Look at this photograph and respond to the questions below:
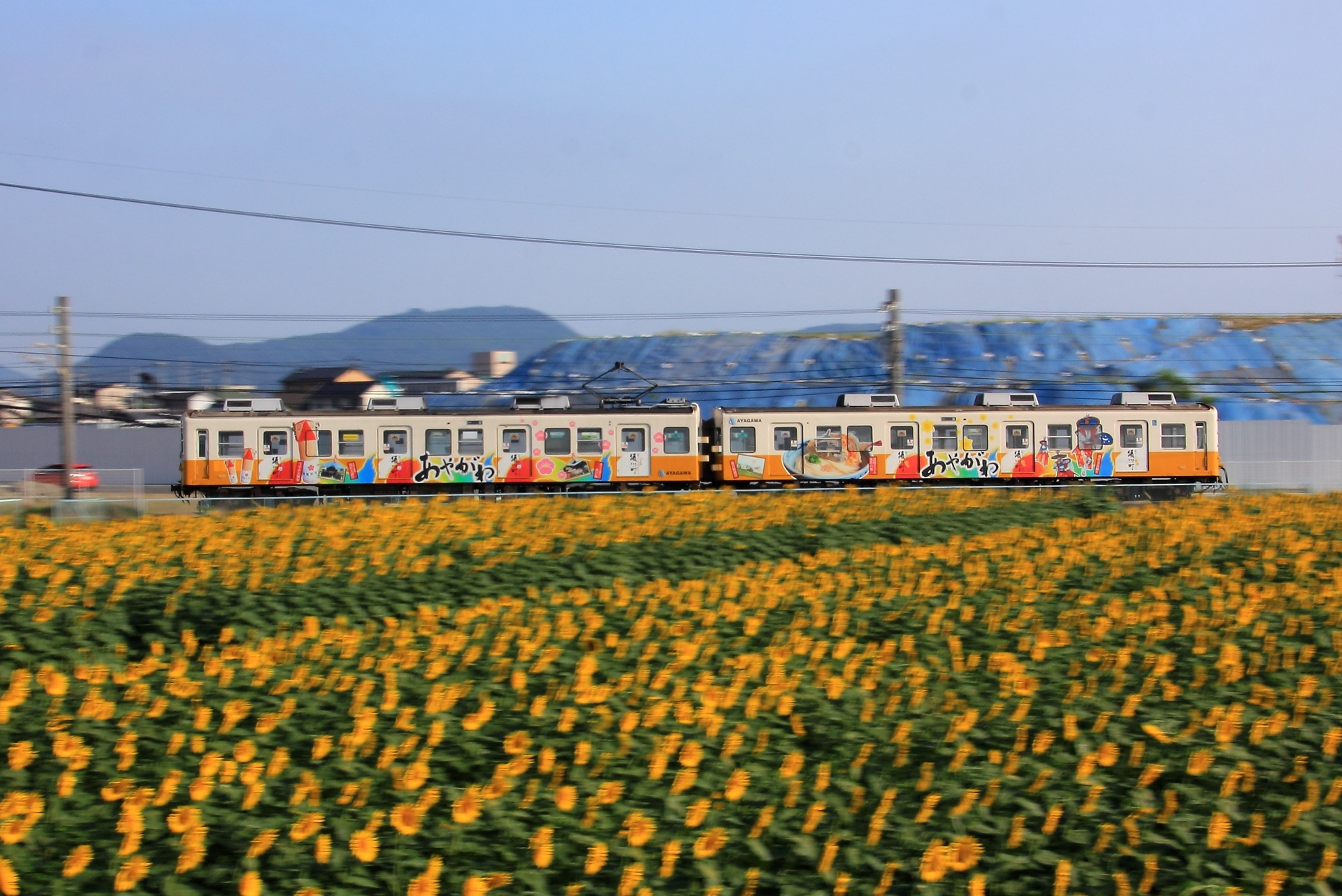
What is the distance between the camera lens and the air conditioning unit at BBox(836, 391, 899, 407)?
29.5 m

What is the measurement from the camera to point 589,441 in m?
29.2

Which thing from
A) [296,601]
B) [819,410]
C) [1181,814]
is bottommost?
[1181,814]

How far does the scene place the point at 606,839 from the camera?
4.55m

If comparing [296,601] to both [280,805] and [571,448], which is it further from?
[571,448]

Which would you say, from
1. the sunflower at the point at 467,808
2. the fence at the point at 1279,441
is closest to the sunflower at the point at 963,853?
the sunflower at the point at 467,808

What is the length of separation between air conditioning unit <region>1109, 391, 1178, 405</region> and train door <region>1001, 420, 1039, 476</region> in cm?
295

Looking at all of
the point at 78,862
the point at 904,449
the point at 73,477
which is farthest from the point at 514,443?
the point at 78,862

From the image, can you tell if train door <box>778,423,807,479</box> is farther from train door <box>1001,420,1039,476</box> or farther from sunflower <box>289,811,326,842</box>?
sunflower <box>289,811,326,842</box>

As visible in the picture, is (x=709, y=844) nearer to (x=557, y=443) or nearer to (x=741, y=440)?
(x=741, y=440)

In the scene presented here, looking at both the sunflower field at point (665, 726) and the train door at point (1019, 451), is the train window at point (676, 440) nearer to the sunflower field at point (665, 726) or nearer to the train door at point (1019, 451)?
the train door at point (1019, 451)

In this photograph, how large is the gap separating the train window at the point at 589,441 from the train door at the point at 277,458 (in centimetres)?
766

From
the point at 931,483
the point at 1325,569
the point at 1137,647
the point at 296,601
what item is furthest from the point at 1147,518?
the point at 931,483

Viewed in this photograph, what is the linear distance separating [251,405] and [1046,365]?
39.5 meters

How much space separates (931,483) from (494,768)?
25.1 meters
